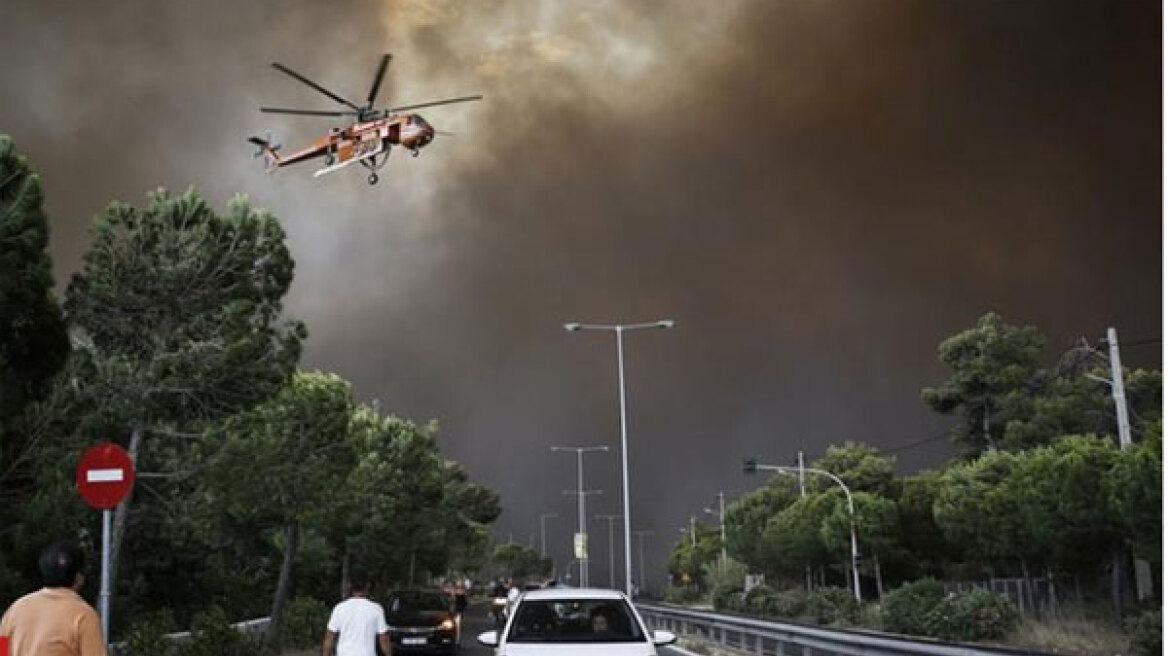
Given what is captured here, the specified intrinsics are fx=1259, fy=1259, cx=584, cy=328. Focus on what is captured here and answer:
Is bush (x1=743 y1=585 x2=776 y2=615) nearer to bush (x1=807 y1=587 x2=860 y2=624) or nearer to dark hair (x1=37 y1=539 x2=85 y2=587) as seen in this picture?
bush (x1=807 y1=587 x2=860 y2=624)

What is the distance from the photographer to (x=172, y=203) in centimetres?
2264

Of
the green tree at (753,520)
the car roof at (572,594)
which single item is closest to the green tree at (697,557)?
the green tree at (753,520)

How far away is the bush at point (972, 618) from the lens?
32031 millimetres

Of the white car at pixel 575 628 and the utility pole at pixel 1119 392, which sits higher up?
the utility pole at pixel 1119 392

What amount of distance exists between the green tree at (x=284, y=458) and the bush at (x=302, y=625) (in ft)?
1.13

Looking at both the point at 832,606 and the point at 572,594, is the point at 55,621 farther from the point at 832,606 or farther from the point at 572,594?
the point at 832,606

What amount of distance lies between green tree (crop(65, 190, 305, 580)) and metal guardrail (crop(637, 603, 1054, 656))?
34.7 ft

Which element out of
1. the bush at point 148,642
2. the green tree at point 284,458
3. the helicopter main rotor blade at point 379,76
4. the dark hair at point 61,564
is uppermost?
the helicopter main rotor blade at point 379,76

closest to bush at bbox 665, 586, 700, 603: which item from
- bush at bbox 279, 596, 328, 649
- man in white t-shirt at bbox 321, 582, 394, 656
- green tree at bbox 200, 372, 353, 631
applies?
green tree at bbox 200, 372, 353, 631

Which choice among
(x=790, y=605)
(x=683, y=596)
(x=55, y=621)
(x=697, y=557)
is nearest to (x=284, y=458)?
(x=55, y=621)

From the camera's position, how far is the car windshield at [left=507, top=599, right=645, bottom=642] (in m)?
11.9

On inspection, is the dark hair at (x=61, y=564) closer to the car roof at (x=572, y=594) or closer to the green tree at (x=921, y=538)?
the car roof at (x=572, y=594)

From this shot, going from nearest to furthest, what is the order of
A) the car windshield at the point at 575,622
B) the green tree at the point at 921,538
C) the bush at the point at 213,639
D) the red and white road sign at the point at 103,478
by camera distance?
the red and white road sign at the point at 103,478 → the car windshield at the point at 575,622 → the bush at the point at 213,639 → the green tree at the point at 921,538

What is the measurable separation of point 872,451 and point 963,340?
60.0ft
